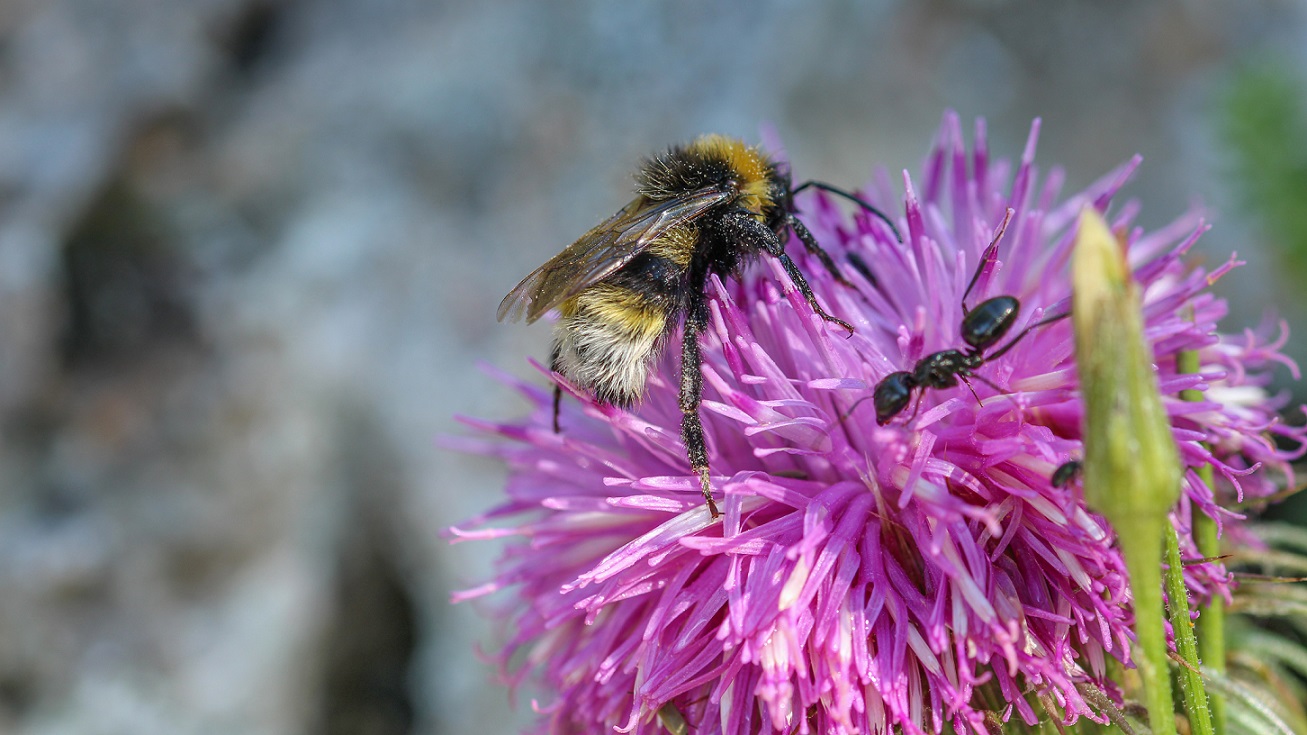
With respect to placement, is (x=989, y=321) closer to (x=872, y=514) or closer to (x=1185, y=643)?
(x=872, y=514)

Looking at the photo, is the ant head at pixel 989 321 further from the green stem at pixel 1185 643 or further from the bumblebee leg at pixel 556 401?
the bumblebee leg at pixel 556 401

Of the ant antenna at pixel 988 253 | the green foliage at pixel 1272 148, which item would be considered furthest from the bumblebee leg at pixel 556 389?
the green foliage at pixel 1272 148

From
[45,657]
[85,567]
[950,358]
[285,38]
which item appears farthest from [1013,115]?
[45,657]

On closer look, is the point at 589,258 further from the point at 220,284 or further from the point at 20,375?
the point at 20,375

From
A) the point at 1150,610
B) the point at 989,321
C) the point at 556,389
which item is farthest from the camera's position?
the point at 556,389

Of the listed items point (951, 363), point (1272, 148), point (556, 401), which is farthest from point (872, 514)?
point (1272, 148)
